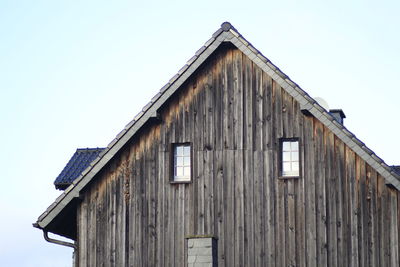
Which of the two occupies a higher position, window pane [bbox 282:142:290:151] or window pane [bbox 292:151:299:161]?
window pane [bbox 282:142:290:151]

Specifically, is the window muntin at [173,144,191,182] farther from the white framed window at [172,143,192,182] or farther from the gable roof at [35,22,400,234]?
the gable roof at [35,22,400,234]

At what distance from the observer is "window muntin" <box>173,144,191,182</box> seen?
96.5 feet

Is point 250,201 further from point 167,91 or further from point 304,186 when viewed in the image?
point 167,91

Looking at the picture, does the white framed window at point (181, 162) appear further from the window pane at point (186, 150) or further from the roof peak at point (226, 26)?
the roof peak at point (226, 26)

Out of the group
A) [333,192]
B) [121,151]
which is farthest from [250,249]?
[121,151]

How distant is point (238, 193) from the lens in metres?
28.8

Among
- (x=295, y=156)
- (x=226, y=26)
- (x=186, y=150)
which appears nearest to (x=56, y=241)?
(x=186, y=150)

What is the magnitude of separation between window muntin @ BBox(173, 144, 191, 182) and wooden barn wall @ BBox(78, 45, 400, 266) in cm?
25

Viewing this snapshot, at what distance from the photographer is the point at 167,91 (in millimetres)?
29156

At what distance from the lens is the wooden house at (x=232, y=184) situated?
91.4 feet

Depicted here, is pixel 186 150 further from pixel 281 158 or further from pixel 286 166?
pixel 286 166

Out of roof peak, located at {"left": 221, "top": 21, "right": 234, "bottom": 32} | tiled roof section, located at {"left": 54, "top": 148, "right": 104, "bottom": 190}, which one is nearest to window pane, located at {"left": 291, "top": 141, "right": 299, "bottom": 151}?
roof peak, located at {"left": 221, "top": 21, "right": 234, "bottom": 32}

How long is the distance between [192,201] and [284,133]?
3.13 m

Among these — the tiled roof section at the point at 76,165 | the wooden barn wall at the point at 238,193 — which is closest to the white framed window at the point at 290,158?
the wooden barn wall at the point at 238,193
